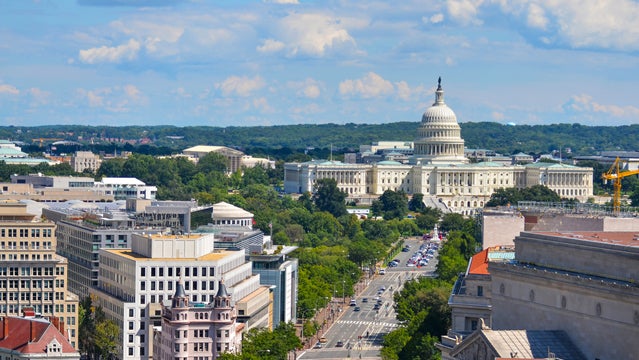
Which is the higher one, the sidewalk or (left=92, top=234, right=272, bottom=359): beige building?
(left=92, top=234, right=272, bottom=359): beige building

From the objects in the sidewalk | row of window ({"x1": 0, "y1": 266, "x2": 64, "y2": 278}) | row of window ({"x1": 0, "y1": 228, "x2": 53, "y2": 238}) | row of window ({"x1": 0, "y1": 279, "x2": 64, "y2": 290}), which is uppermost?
row of window ({"x1": 0, "y1": 228, "x2": 53, "y2": 238})

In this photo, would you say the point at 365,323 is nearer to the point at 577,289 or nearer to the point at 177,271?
the point at 177,271

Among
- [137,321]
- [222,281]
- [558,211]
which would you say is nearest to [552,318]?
[558,211]

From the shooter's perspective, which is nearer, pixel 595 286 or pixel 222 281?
pixel 595 286

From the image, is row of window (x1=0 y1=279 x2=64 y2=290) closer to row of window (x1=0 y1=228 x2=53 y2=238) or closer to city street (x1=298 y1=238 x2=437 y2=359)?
row of window (x1=0 y1=228 x2=53 y2=238)

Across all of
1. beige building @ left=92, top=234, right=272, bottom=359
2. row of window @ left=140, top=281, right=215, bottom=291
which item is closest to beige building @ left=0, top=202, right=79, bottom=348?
beige building @ left=92, top=234, right=272, bottom=359

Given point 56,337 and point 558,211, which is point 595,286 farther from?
point 56,337

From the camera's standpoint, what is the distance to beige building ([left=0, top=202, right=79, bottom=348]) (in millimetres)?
120188

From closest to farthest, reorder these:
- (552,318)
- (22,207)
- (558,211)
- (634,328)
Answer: (634,328) → (552,318) → (558,211) → (22,207)

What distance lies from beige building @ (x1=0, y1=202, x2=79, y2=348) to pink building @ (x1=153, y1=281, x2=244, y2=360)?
1440 cm

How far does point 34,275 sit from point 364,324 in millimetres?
40896

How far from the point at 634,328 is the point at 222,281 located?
168ft

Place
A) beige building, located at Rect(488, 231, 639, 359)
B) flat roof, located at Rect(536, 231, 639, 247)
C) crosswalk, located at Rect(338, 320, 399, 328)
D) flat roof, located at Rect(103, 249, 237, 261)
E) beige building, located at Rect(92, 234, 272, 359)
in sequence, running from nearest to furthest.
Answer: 1. beige building, located at Rect(488, 231, 639, 359)
2. flat roof, located at Rect(536, 231, 639, 247)
3. beige building, located at Rect(92, 234, 272, 359)
4. flat roof, located at Rect(103, 249, 237, 261)
5. crosswalk, located at Rect(338, 320, 399, 328)

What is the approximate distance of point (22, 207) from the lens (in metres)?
132
